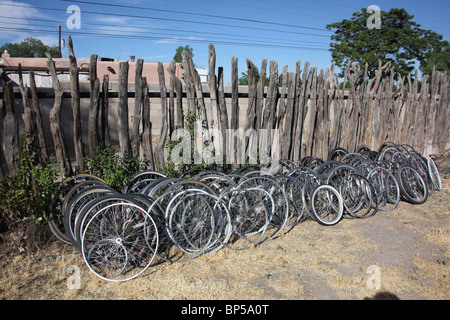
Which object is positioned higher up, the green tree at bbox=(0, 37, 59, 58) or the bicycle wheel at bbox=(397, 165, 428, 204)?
the green tree at bbox=(0, 37, 59, 58)

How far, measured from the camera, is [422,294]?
11.1ft

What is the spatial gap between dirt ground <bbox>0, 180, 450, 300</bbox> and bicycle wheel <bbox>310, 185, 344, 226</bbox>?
0.38 m

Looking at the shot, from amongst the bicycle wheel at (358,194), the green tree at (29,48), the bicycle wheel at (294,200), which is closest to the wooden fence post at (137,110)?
the bicycle wheel at (294,200)

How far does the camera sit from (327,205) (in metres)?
5.27

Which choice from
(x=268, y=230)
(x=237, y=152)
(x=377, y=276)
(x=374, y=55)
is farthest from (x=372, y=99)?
(x=374, y=55)

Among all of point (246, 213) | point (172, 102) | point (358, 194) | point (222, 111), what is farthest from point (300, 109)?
point (246, 213)

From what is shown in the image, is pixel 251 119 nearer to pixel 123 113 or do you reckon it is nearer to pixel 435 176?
pixel 123 113

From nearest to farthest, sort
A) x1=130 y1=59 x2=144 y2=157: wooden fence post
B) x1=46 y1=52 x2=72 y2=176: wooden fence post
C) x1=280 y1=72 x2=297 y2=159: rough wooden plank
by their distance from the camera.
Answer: x1=46 y1=52 x2=72 y2=176: wooden fence post
x1=130 y1=59 x2=144 y2=157: wooden fence post
x1=280 y1=72 x2=297 y2=159: rough wooden plank

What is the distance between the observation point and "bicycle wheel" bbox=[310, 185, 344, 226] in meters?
5.11

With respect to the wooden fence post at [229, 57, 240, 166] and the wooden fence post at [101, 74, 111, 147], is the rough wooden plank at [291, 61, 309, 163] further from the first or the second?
the wooden fence post at [101, 74, 111, 147]

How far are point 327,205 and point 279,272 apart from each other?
1.90 m

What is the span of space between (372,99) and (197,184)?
587 cm

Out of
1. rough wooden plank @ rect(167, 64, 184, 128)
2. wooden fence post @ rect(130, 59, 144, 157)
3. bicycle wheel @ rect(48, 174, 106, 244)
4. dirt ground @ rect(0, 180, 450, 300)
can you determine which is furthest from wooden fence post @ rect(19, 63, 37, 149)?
rough wooden plank @ rect(167, 64, 184, 128)
